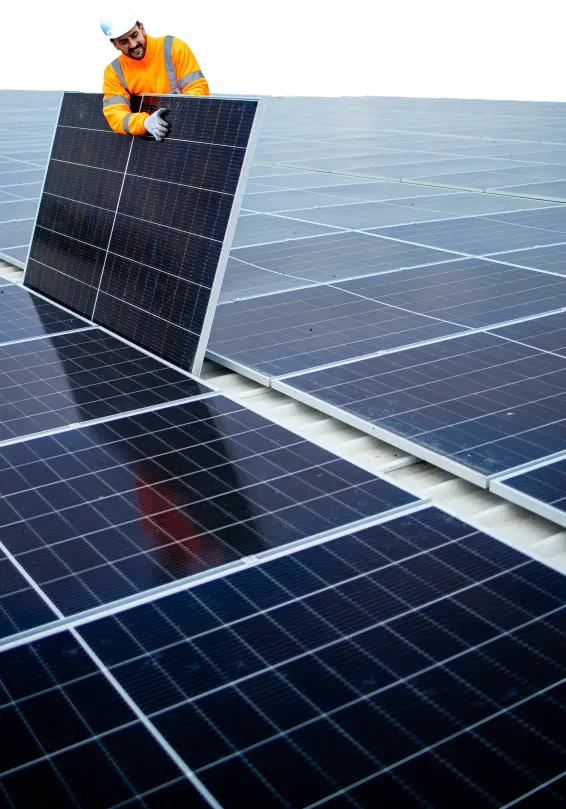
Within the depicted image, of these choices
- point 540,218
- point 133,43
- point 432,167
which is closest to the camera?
point 133,43

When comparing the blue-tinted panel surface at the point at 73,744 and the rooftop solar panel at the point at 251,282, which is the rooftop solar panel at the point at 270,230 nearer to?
the rooftop solar panel at the point at 251,282

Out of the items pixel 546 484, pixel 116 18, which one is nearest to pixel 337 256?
pixel 116 18

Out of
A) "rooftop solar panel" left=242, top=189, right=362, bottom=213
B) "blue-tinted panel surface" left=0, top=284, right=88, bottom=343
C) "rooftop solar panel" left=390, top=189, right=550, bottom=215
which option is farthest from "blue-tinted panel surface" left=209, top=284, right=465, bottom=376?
"rooftop solar panel" left=242, top=189, right=362, bottom=213

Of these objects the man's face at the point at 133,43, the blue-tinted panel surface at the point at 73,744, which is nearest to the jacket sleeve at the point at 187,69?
the man's face at the point at 133,43

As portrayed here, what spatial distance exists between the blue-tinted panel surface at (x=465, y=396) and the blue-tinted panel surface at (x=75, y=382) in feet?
3.22

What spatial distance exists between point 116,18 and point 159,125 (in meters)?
0.91

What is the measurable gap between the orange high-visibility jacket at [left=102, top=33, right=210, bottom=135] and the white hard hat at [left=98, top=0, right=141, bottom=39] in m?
0.33

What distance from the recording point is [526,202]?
13.1 meters

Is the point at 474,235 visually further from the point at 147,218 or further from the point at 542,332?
the point at 147,218

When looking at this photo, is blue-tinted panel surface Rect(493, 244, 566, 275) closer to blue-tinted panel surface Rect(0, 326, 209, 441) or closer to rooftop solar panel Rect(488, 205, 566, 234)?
rooftop solar panel Rect(488, 205, 566, 234)

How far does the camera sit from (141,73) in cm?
814

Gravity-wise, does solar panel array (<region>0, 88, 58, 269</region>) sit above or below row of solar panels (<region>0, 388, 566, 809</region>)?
below

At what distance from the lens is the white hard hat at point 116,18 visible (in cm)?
757

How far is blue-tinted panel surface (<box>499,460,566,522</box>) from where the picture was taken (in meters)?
4.88
